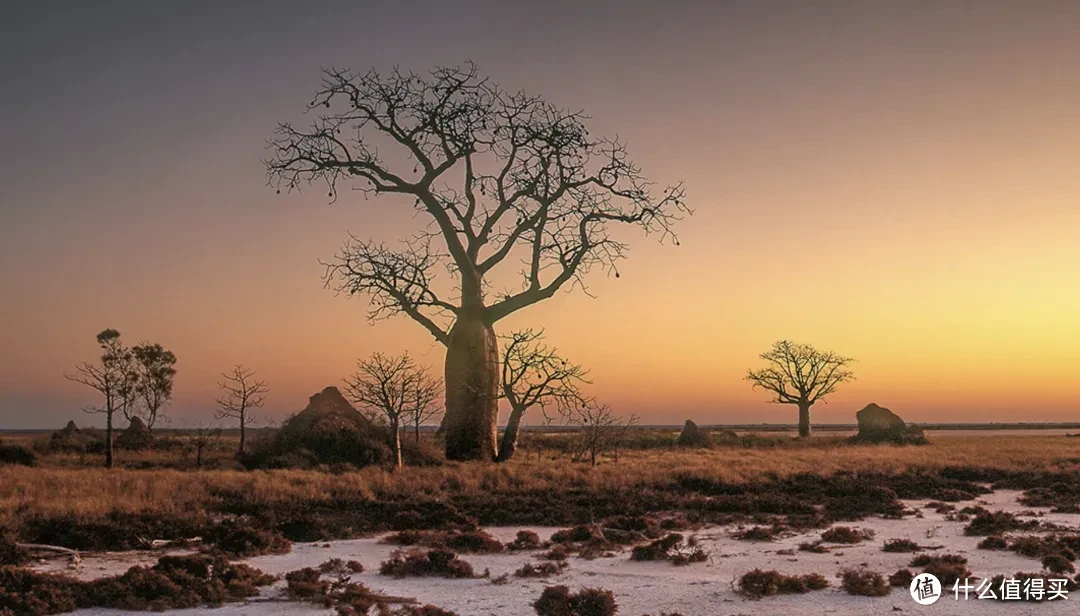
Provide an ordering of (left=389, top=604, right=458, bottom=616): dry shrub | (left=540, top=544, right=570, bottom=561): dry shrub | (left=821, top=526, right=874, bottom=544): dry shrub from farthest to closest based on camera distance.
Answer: (left=821, top=526, right=874, bottom=544): dry shrub < (left=540, top=544, right=570, bottom=561): dry shrub < (left=389, top=604, right=458, bottom=616): dry shrub

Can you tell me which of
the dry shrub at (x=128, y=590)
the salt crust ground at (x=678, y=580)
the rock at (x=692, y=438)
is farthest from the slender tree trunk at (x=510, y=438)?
the rock at (x=692, y=438)

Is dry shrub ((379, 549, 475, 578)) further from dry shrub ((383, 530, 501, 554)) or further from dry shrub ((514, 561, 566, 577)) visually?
dry shrub ((383, 530, 501, 554))

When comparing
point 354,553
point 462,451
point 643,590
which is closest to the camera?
point 643,590

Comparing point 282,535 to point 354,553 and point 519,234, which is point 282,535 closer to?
point 354,553

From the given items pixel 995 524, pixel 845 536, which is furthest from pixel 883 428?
pixel 845 536

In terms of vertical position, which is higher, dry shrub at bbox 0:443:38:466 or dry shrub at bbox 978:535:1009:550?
dry shrub at bbox 0:443:38:466

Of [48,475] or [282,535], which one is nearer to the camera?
[282,535]

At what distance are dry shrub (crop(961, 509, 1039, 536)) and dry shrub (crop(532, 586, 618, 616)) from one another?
769cm

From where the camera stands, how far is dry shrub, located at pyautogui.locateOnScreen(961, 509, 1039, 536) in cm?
1371


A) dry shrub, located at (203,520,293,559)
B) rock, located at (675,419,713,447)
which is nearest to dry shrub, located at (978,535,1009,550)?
dry shrub, located at (203,520,293,559)

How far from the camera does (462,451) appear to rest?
75.9ft

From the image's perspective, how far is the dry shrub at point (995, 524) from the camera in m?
13.7

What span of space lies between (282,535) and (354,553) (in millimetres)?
1543

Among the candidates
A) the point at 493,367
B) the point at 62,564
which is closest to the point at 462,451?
the point at 493,367
